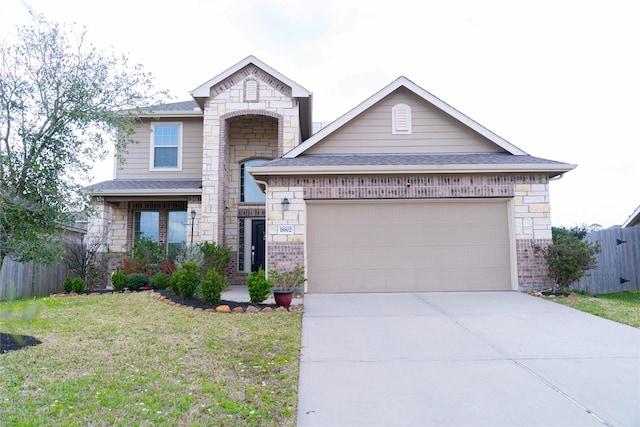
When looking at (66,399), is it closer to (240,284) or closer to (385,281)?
(385,281)

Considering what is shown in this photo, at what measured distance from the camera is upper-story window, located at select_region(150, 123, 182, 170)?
14.6 m

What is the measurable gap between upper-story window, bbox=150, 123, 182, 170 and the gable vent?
2991mm

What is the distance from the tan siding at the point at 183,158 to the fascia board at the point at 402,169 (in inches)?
203

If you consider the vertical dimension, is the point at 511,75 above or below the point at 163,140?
above

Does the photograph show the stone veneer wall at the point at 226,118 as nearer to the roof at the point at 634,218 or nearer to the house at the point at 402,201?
the house at the point at 402,201

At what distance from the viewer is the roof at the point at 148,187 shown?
13.1 m

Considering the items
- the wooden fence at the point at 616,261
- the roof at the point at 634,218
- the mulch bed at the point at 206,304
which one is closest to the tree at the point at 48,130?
the mulch bed at the point at 206,304

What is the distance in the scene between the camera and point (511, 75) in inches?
572

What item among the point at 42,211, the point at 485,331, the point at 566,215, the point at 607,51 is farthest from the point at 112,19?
the point at 566,215

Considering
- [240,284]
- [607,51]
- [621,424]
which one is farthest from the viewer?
[240,284]

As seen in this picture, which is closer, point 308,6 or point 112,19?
point 112,19

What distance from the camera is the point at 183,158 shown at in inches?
573

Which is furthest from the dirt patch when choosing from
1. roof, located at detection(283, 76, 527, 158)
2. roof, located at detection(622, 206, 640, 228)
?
roof, located at detection(622, 206, 640, 228)

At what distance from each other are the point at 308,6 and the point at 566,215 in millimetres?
26490
